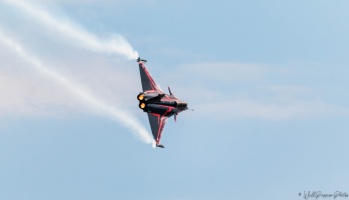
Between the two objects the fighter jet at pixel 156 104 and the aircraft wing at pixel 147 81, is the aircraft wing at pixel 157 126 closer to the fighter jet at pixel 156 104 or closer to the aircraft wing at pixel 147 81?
the fighter jet at pixel 156 104

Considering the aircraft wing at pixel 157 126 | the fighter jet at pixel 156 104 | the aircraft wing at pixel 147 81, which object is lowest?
the aircraft wing at pixel 157 126

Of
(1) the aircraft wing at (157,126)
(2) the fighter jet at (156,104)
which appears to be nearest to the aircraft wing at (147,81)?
(2) the fighter jet at (156,104)

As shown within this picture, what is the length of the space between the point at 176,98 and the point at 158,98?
5.21 m

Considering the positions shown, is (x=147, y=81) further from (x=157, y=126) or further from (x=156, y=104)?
(x=157, y=126)

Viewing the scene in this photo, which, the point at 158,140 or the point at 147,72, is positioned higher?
the point at 147,72

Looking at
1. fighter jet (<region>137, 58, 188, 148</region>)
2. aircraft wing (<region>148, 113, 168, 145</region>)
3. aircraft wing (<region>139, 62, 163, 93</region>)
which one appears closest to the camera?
fighter jet (<region>137, 58, 188, 148</region>)

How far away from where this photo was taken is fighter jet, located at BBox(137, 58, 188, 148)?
18312 centimetres

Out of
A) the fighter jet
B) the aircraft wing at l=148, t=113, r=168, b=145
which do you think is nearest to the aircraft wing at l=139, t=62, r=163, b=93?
the fighter jet

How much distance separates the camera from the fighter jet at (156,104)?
183125mm

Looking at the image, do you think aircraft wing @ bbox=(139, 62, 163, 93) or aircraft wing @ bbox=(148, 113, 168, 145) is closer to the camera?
aircraft wing @ bbox=(148, 113, 168, 145)

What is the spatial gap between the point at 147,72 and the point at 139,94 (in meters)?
8.39

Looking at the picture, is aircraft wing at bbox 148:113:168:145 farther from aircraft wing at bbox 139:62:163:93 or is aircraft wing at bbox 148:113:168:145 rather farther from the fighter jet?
aircraft wing at bbox 139:62:163:93

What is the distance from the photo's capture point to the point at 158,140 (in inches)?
7382

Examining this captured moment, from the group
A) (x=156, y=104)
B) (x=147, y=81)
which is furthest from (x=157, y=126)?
(x=147, y=81)
